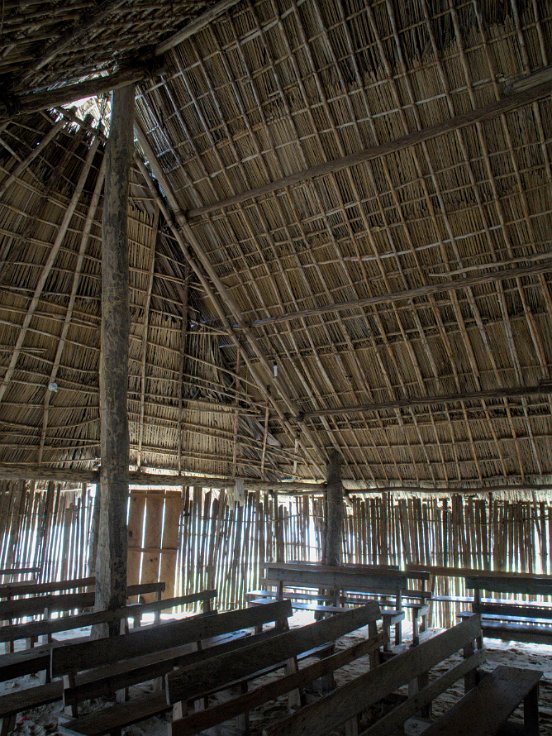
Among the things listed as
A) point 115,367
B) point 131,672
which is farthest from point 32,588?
point 131,672

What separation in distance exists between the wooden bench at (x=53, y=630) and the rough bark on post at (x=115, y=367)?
58 cm

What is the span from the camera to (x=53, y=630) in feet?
14.4

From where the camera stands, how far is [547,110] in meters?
5.99

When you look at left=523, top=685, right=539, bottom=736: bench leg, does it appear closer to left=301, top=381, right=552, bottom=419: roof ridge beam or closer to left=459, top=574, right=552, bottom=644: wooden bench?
left=459, top=574, right=552, bottom=644: wooden bench

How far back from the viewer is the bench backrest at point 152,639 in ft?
11.1

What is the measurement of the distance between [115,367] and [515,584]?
4.49 m

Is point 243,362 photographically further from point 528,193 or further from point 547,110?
point 547,110

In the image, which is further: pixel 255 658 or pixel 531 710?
pixel 255 658

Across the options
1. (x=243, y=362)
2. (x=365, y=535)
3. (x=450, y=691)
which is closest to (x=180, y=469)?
(x=243, y=362)

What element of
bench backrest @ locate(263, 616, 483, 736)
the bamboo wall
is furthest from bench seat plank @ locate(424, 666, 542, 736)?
the bamboo wall

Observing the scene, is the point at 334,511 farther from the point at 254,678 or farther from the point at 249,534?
the point at 254,678

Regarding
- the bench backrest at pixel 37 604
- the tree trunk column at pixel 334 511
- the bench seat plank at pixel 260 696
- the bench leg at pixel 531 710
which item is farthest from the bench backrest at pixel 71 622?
the tree trunk column at pixel 334 511

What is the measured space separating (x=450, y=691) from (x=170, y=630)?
2581 mm

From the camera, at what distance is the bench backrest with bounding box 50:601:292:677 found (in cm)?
338
